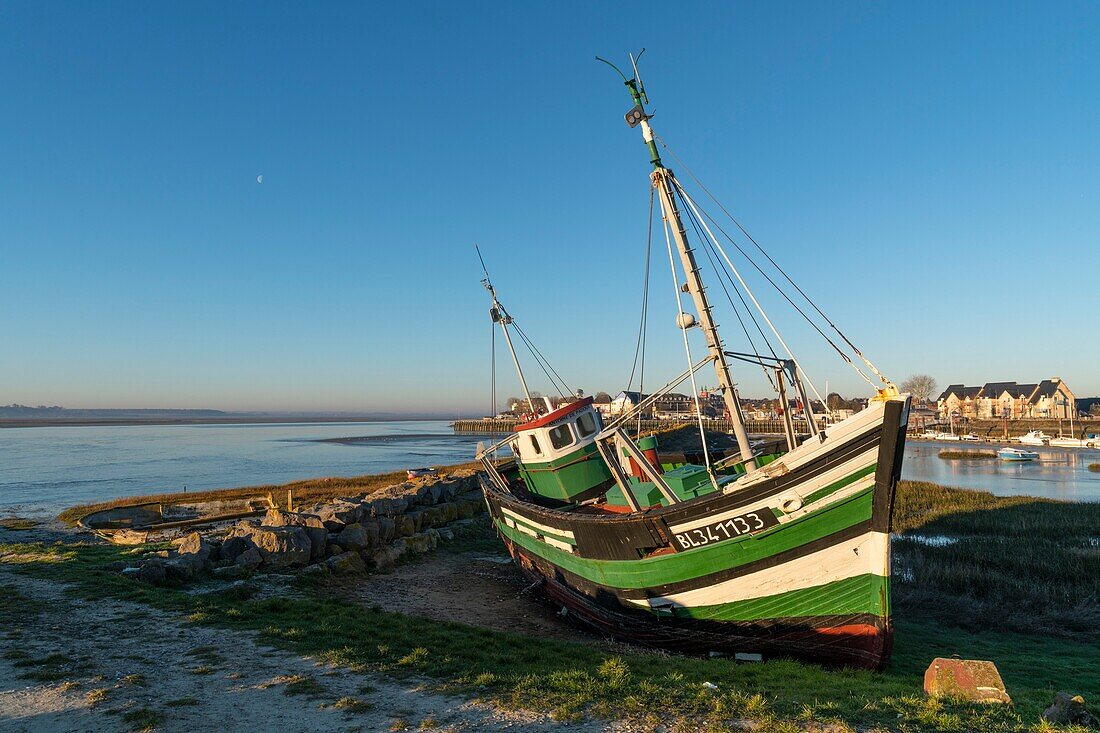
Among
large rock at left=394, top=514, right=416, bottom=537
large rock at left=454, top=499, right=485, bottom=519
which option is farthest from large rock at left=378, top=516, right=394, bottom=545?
large rock at left=454, top=499, right=485, bottom=519

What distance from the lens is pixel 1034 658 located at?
12.4 meters

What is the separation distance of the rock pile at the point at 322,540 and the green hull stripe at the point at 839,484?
13.7 metres

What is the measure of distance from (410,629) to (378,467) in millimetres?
59452

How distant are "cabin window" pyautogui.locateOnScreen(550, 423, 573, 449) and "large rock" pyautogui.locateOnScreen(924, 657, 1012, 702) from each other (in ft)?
38.1

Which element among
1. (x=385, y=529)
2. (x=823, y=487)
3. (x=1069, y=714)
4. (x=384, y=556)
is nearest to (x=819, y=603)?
(x=823, y=487)

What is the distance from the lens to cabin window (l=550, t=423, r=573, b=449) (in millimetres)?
18594

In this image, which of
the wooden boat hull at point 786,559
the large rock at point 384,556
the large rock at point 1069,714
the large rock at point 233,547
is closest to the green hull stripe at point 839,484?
the wooden boat hull at point 786,559

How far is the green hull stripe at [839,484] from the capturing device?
396 inches

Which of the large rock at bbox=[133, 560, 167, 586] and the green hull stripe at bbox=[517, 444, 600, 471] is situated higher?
A: the green hull stripe at bbox=[517, 444, 600, 471]

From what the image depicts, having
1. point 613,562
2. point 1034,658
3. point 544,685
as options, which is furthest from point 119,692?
point 1034,658

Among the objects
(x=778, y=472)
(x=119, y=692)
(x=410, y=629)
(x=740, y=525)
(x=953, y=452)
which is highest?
(x=778, y=472)

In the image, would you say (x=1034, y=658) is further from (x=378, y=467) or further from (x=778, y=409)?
(x=378, y=467)

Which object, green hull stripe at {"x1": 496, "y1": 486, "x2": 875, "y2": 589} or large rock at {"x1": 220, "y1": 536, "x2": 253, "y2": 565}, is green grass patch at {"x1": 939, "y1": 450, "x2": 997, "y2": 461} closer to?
green hull stripe at {"x1": 496, "y1": 486, "x2": 875, "y2": 589}

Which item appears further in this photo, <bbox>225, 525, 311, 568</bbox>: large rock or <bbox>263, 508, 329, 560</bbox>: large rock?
<bbox>263, 508, 329, 560</bbox>: large rock
